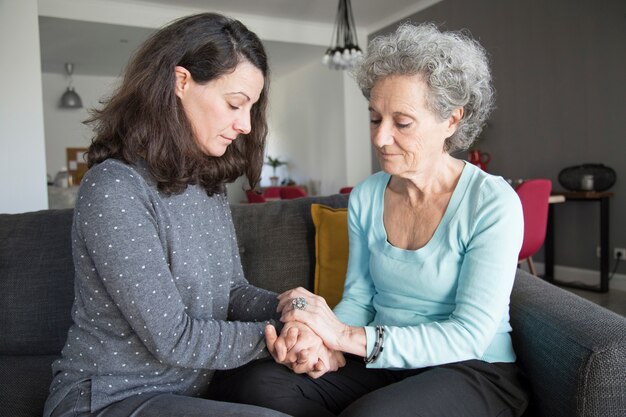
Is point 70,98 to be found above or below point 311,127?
above

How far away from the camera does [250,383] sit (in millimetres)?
1331

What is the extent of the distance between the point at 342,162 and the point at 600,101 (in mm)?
4252

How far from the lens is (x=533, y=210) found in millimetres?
4117

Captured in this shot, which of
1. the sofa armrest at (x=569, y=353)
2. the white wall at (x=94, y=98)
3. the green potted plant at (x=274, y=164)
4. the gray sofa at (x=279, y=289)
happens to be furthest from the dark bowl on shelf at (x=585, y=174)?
the green potted plant at (x=274, y=164)

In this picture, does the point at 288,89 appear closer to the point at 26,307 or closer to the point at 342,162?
the point at 342,162

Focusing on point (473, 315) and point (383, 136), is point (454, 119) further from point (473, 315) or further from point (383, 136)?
point (473, 315)

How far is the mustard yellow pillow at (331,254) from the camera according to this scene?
1.83 meters

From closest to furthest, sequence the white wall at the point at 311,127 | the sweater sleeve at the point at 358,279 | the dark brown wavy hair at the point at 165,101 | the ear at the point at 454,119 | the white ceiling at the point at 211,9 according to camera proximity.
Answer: the dark brown wavy hair at the point at 165,101 → the ear at the point at 454,119 → the sweater sleeve at the point at 358,279 → the white ceiling at the point at 211,9 → the white wall at the point at 311,127

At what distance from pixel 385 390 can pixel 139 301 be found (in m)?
0.55

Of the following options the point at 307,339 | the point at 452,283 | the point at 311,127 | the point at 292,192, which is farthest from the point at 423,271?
the point at 311,127

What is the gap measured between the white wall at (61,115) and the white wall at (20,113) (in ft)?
15.0

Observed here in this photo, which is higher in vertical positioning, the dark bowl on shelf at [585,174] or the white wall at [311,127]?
the white wall at [311,127]

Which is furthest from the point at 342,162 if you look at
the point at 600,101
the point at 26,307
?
the point at 26,307

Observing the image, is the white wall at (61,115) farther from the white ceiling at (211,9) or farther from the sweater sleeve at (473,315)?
the sweater sleeve at (473,315)
